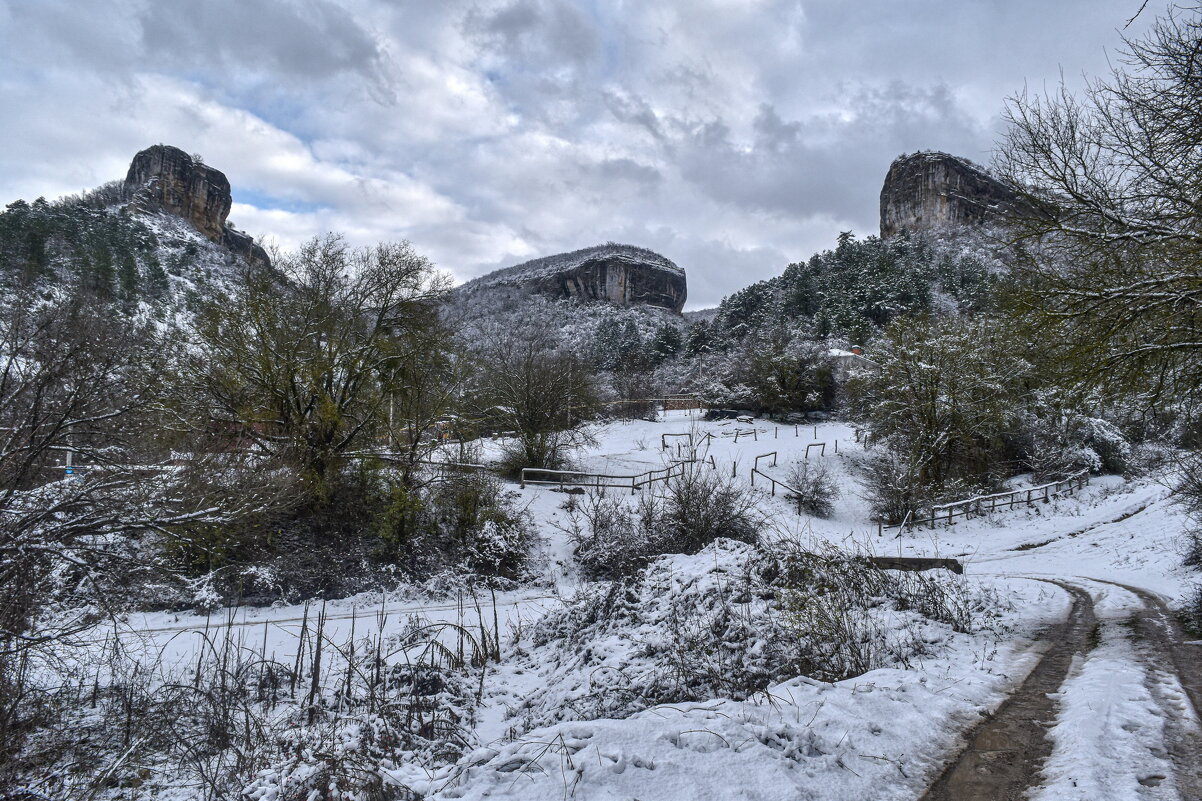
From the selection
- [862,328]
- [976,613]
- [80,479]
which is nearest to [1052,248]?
[976,613]

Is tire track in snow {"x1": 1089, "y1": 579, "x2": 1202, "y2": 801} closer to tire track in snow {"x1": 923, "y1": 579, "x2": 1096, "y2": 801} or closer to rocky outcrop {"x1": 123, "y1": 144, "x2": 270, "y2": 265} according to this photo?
tire track in snow {"x1": 923, "y1": 579, "x2": 1096, "y2": 801}

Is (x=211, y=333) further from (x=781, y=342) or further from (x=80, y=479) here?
(x=781, y=342)

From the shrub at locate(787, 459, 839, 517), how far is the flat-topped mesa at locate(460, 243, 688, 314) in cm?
10978

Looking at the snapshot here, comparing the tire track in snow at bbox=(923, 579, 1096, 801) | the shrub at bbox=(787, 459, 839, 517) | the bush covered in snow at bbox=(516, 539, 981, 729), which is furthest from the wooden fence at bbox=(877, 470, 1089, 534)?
the tire track in snow at bbox=(923, 579, 1096, 801)

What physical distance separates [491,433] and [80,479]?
59.2ft

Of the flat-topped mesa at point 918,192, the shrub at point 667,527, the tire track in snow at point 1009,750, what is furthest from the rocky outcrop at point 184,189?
the flat-topped mesa at point 918,192

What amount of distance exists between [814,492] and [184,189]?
336ft

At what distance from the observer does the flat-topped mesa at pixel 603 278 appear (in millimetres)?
130625

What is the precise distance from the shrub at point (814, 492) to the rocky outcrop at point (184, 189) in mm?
87611

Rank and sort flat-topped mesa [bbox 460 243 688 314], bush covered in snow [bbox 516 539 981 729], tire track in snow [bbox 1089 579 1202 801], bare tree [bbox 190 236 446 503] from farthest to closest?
flat-topped mesa [bbox 460 243 688 314] → bare tree [bbox 190 236 446 503] → bush covered in snow [bbox 516 539 981 729] → tire track in snow [bbox 1089 579 1202 801]

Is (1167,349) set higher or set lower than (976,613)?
higher

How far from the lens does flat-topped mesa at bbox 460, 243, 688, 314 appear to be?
130625 millimetres

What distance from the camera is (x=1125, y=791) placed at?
2.46 m

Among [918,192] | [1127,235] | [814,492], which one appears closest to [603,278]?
[918,192]
